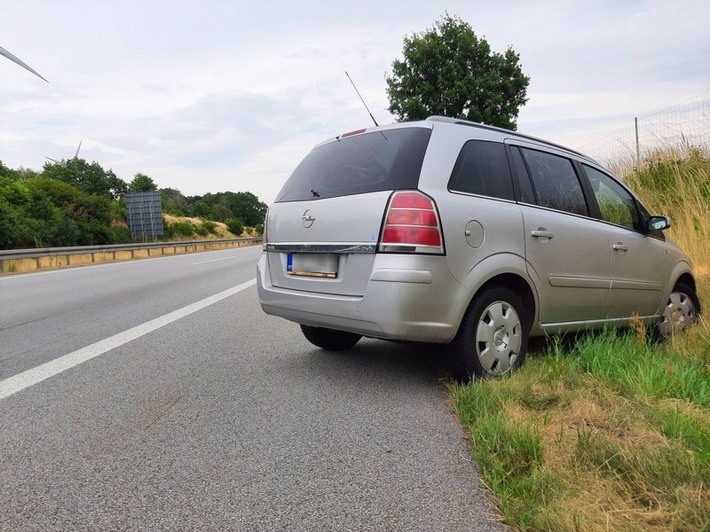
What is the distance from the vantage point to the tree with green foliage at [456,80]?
1441 inches

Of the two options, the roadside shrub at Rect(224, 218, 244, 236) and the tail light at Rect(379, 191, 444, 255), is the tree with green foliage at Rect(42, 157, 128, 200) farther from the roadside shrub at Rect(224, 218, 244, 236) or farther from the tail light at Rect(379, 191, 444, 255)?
the tail light at Rect(379, 191, 444, 255)

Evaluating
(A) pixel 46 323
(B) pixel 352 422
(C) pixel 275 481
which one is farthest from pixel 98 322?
(C) pixel 275 481

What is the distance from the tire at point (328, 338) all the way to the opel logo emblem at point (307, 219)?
1162 mm

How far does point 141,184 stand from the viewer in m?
84.0

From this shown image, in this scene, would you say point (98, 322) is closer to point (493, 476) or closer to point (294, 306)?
point (294, 306)

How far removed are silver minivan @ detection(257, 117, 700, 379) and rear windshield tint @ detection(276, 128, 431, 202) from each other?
1cm

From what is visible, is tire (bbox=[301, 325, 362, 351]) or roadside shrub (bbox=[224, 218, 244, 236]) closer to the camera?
tire (bbox=[301, 325, 362, 351])

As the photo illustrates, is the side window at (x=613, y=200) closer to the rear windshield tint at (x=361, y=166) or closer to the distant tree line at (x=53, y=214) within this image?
the rear windshield tint at (x=361, y=166)

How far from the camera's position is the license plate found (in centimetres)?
388

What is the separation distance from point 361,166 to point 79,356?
2930 millimetres

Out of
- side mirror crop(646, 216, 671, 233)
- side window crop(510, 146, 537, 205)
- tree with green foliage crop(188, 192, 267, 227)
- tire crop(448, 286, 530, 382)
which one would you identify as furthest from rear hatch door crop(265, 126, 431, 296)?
tree with green foliage crop(188, 192, 267, 227)

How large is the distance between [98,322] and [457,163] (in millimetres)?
4822

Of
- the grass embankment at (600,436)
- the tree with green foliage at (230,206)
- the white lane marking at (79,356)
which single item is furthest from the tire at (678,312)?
the tree with green foliage at (230,206)

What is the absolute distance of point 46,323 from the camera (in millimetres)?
6727
